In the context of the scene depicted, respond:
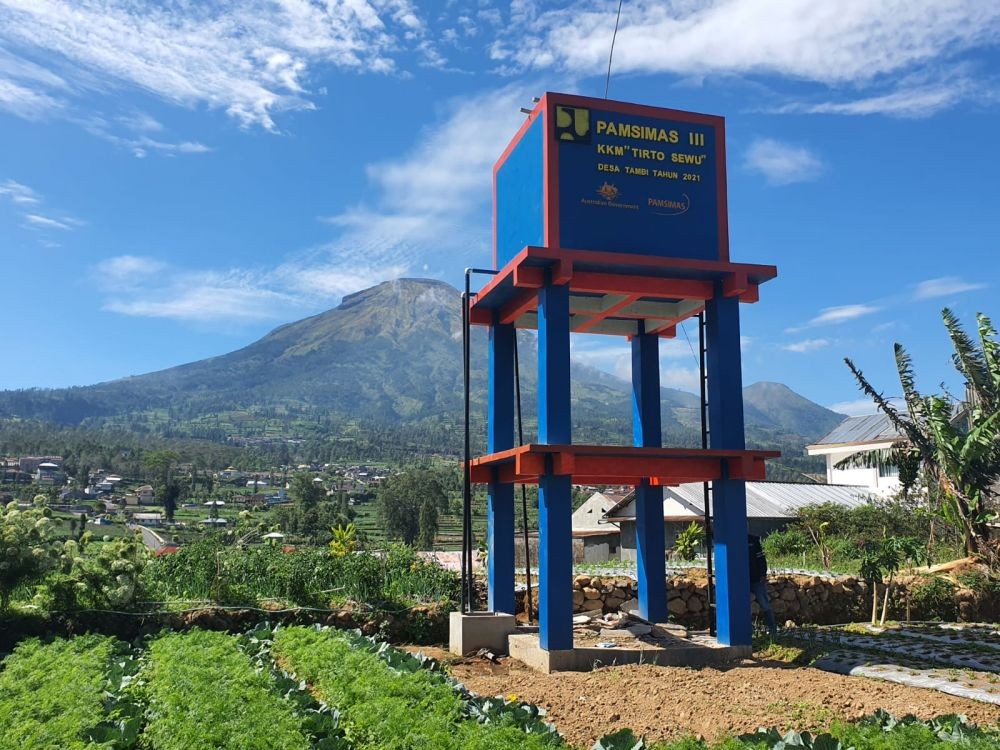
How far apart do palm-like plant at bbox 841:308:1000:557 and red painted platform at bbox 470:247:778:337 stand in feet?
28.6

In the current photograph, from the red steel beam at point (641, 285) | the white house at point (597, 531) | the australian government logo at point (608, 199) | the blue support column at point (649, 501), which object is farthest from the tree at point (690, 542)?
the australian government logo at point (608, 199)

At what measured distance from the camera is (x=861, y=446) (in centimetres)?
4247

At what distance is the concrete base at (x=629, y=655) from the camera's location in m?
11.8

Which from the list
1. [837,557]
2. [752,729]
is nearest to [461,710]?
[752,729]

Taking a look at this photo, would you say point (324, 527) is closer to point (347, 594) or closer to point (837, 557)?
point (837, 557)

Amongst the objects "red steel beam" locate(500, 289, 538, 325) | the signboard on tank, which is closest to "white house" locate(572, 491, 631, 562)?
"red steel beam" locate(500, 289, 538, 325)

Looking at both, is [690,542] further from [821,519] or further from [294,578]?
[294,578]

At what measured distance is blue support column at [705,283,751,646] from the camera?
12648 millimetres

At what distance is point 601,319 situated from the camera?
51.2 feet

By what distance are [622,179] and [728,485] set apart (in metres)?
4.89

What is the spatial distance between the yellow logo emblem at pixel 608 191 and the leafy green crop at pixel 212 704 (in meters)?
8.15

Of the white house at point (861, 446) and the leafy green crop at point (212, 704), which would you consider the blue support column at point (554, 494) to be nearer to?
the leafy green crop at point (212, 704)

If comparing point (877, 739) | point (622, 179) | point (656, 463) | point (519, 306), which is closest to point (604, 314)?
point (519, 306)

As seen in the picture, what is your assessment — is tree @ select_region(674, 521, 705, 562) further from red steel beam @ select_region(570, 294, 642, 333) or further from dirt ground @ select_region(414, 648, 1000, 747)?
dirt ground @ select_region(414, 648, 1000, 747)
